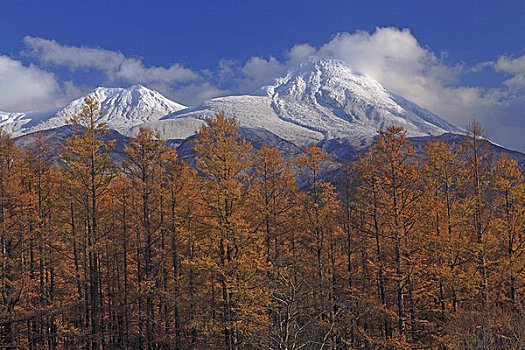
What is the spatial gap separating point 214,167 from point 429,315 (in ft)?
52.5

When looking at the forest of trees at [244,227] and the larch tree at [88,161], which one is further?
the larch tree at [88,161]

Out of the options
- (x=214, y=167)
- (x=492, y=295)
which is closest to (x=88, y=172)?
(x=214, y=167)

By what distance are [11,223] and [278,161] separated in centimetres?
1472

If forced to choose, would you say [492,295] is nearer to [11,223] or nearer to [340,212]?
[340,212]

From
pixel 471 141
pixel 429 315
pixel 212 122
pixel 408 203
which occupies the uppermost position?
pixel 212 122

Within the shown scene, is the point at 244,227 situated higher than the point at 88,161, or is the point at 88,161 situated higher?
the point at 88,161

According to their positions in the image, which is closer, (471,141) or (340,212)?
(471,141)

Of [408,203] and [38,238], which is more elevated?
[408,203]

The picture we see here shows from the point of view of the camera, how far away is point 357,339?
25.7 metres

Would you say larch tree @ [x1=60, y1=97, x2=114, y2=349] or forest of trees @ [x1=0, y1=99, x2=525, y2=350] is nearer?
forest of trees @ [x1=0, y1=99, x2=525, y2=350]

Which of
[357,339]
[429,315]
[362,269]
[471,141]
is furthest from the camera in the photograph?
[362,269]

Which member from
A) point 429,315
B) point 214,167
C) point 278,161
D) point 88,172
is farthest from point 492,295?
point 88,172

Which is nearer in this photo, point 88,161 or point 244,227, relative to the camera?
point 88,161

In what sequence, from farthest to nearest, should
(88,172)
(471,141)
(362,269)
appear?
(362,269) → (471,141) → (88,172)
